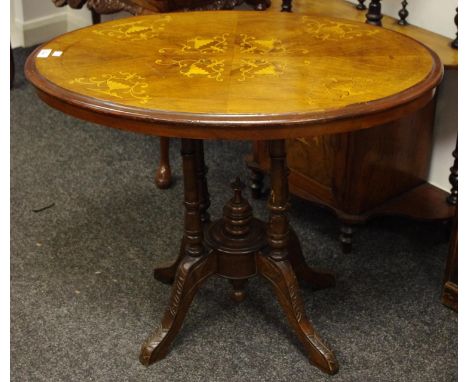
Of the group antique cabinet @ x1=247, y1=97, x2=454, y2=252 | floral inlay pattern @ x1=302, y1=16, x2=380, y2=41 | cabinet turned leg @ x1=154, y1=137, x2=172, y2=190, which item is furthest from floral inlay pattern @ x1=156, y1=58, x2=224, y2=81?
cabinet turned leg @ x1=154, y1=137, x2=172, y2=190

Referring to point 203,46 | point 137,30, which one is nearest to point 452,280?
point 203,46

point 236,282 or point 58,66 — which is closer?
point 58,66

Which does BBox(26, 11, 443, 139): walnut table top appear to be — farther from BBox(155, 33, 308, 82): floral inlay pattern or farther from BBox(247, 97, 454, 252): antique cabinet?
BBox(247, 97, 454, 252): antique cabinet

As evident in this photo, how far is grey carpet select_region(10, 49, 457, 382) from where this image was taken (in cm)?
221

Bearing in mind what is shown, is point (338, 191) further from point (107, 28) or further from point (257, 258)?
point (107, 28)

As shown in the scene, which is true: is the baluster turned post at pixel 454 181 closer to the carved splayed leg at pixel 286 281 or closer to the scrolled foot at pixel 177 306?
the carved splayed leg at pixel 286 281

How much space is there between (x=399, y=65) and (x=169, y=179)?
1.37m

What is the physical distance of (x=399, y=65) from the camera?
77.2 inches

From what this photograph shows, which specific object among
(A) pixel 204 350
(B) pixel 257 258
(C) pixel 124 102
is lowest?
Answer: (A) pixel 204 350

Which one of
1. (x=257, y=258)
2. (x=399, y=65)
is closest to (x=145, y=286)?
(x=257, y=258)

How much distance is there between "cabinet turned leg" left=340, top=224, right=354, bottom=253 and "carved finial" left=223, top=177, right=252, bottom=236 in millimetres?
510

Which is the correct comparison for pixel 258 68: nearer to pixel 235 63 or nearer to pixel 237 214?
pixel 235 63

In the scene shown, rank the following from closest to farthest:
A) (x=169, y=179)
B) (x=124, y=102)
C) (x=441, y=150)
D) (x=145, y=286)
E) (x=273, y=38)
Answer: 1. (x=124, y=102)
2. (x=273, y=38)
3. (x=145, y=286)
4. (x=441, y=150)
5. (x=169, y=179)

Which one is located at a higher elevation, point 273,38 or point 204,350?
point 273,38
